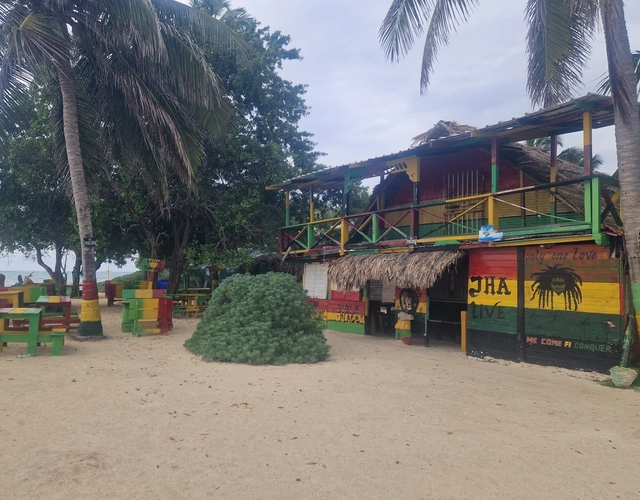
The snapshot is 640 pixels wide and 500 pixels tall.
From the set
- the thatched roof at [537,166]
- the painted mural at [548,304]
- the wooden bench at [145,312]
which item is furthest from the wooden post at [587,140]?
the wooden bench at [145,312]

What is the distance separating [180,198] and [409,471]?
14.3 meters

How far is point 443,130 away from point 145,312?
9439 millimetres

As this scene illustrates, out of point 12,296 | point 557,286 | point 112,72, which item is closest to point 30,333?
point 12,296

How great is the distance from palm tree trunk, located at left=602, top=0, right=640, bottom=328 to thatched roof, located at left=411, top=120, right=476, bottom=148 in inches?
238

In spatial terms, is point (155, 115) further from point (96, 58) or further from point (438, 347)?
point (438, 347)

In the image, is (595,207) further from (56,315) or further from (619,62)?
(56,315)

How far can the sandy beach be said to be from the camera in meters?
3.55

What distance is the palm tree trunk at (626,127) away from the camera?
6.96m

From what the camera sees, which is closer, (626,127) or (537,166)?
(626,127)

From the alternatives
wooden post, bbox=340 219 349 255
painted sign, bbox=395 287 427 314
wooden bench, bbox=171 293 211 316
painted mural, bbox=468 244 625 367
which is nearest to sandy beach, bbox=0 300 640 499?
painted mural, bbox=468 244 625 367

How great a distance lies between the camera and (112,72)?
1072cm

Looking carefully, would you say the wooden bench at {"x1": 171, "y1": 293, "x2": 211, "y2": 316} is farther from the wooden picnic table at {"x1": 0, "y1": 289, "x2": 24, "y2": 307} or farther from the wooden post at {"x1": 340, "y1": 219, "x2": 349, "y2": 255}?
the wooden picnic table at {"x1": 0, "y1": 289, "x2": 24, "y2": 307}

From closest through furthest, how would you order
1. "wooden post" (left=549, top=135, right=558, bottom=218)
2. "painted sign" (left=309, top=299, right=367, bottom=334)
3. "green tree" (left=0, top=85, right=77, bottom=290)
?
"wooden post" (left=549, top=135, right=558, bottom=218)
"painted sign" (left=309, top=299, right=367, bottom=334)
"green tree" (left=0, top=85, right=77, bottom=290)

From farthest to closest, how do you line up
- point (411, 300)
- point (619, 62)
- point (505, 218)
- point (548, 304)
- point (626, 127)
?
point (411, 300)
point (505, 218)
point (548, 304)
point (626, 127)
point (619, 62)
